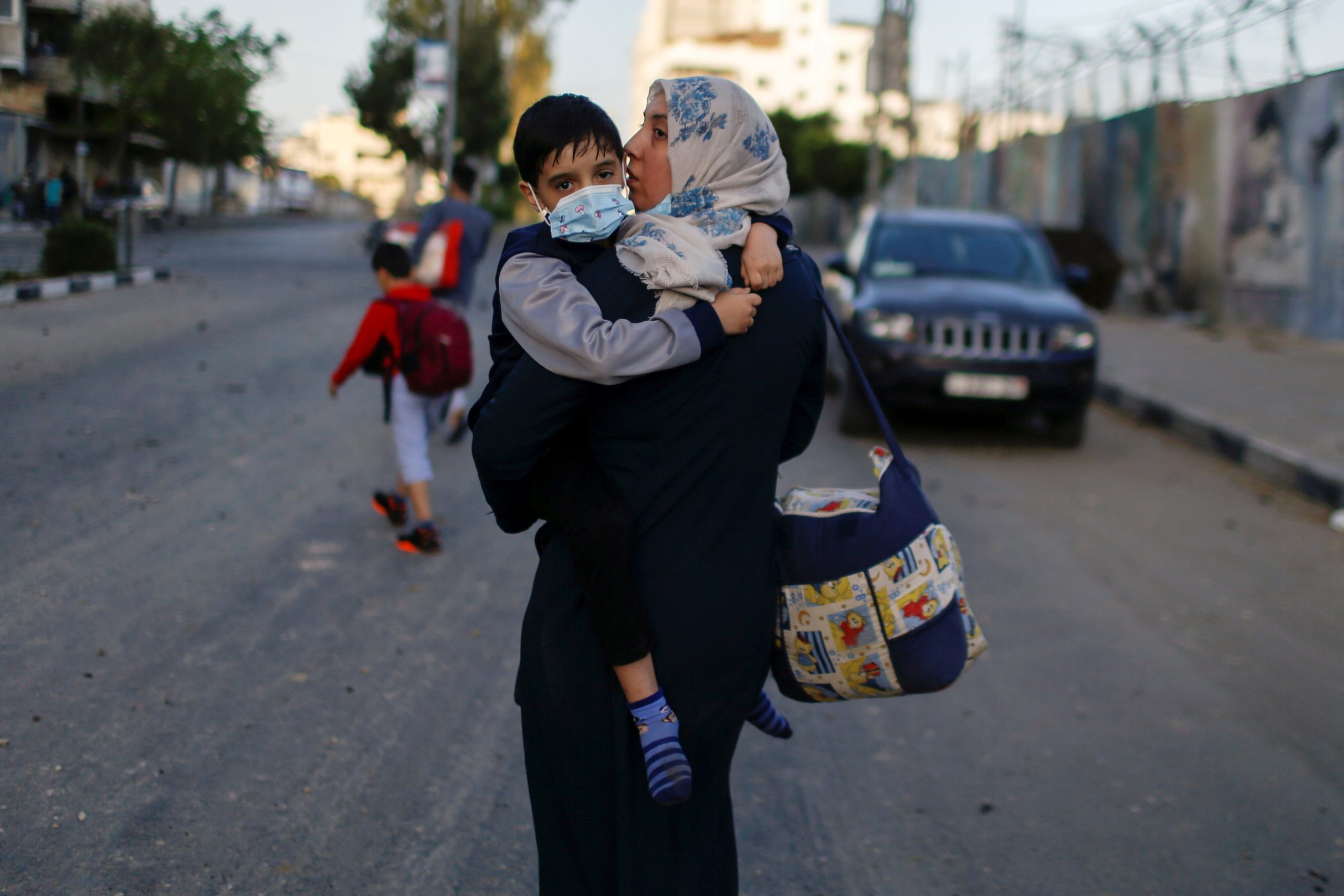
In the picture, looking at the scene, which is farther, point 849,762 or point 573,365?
point 849,762

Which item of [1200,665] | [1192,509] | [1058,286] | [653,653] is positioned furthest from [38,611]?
[1058,286]

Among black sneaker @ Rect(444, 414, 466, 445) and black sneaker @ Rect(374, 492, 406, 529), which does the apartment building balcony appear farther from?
black sneaker @ Rect(374, 492, 406, 529)

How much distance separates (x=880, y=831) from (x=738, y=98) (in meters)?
2.17

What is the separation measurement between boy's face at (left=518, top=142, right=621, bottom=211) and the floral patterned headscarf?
10 cm

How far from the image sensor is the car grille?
8734mm

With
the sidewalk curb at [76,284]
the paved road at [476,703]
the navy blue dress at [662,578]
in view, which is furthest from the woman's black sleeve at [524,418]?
the sidewalk curb at [76,284]

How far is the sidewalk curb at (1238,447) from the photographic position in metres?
7.64

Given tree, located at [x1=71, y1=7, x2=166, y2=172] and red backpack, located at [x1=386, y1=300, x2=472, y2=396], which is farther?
tree, located at [x1=71, y1=7, x2=166, y2=172]

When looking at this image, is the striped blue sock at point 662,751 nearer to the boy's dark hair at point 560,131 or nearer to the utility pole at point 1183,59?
the boy's dark hair at point 560,131

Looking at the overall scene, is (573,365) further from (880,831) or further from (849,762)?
(849,762)

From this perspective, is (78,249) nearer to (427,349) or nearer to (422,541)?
(427,349)

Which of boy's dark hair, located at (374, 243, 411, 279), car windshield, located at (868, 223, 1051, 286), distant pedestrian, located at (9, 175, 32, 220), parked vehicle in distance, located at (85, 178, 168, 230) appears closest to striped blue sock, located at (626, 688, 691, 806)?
boy's dark hair, located at (374, 243, 411, 279)

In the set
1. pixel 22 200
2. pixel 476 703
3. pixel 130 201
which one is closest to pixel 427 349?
pixel 476 703

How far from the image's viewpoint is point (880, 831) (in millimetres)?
3281
